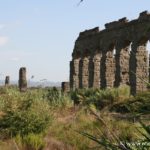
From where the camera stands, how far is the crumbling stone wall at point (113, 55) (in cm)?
3322

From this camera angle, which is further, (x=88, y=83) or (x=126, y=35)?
(x=88, y=83)

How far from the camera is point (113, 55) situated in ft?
127

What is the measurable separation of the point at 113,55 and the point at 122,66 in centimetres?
290

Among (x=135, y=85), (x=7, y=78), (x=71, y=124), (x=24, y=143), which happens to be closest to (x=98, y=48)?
(x=135, y=85)

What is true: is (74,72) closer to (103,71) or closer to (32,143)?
(103,71)

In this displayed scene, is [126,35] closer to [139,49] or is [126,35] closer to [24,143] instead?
[139,49]

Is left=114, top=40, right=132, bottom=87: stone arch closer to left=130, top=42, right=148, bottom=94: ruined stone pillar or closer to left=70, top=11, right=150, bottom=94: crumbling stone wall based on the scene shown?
left=70, top=11, right=150, bottom=94: crumbling stone wall

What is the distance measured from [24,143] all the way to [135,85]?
875 inches

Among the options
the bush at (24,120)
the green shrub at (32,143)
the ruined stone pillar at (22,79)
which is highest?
the ruined stone pillar at (22,79)

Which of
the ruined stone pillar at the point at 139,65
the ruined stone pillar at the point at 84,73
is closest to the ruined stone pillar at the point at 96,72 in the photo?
the ruined stone pillar at the point at 84,73

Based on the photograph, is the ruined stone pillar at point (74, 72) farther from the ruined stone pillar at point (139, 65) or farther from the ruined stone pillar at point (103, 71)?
the ruined stone pillar at point (139, 65)

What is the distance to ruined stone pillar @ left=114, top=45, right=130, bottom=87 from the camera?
35562 millimetres

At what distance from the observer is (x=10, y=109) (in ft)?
49.7

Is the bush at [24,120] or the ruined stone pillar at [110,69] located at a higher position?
the ruined stone pillar at [110,69]
